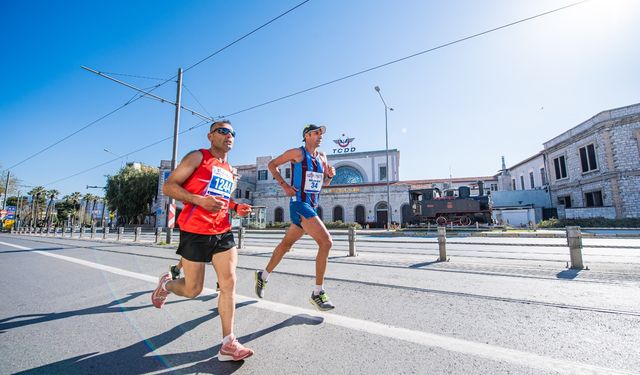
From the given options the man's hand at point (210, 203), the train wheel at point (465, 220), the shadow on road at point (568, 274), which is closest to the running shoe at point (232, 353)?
the man's hand at point (210, 203)

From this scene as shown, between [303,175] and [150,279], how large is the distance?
3.94 metres

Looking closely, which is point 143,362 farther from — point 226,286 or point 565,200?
point 565,200

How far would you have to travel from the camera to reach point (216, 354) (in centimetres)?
211

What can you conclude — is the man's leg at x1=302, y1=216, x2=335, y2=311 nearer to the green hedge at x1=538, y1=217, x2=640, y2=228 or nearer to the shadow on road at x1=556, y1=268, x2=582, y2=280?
the shadow on road at x1=556, y1=268, x2=582, y2=280

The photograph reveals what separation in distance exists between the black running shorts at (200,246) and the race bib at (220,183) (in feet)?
1.34

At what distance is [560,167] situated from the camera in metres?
30.8

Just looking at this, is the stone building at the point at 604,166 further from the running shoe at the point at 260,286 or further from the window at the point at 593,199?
the running shoe at the point at 260,286

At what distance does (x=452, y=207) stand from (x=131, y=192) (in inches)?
1730

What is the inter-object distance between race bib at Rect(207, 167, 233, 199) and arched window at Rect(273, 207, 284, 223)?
35029 millimetres

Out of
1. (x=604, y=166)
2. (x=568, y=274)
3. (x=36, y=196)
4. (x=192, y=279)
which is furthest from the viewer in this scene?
(x=36, y=196)

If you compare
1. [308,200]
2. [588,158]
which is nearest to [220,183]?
[308,200]

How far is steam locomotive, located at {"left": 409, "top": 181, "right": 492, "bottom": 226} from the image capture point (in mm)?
22125

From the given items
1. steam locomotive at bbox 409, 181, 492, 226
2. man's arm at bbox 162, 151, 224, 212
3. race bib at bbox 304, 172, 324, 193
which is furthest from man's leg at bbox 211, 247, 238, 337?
steam locomotive at bbox 409, 181, 492, 226

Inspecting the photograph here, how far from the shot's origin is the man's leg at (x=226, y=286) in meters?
2.10
